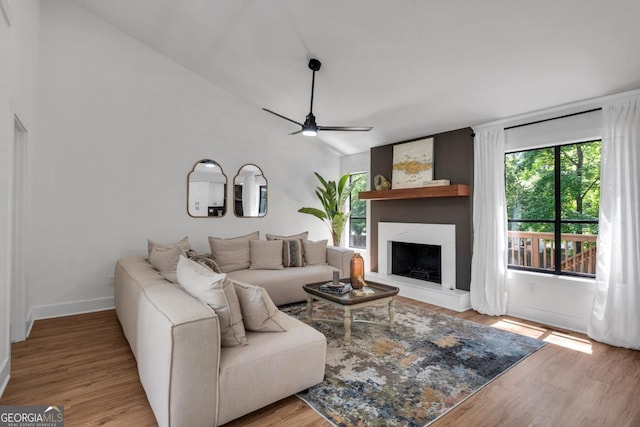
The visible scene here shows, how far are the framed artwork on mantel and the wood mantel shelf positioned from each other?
0.53ft

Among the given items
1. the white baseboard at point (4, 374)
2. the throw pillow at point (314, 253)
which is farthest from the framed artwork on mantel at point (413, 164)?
the white baseboard at point (4, 374)

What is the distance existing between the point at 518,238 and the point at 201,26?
15.7 ft

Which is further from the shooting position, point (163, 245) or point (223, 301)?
point (163, 245)

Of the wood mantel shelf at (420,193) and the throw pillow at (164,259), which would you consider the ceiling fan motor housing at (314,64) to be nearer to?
the wood mantel shelf at (420,193)

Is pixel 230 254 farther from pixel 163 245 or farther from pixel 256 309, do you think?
pixel 256 309

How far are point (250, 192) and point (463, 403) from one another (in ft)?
14.3

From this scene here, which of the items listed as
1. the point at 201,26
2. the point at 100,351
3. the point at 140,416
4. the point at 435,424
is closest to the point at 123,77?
the point at 201,26

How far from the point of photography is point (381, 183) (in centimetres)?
566

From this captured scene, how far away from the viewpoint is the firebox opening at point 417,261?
17.2ft

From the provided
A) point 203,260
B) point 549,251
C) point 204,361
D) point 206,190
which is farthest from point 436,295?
point 206,190

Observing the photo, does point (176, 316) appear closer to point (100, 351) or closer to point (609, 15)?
point (100, 351)

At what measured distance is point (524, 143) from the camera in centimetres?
412

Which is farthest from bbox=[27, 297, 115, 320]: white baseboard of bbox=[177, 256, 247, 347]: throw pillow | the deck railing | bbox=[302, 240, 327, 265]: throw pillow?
the deck railing

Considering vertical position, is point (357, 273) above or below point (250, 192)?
below
